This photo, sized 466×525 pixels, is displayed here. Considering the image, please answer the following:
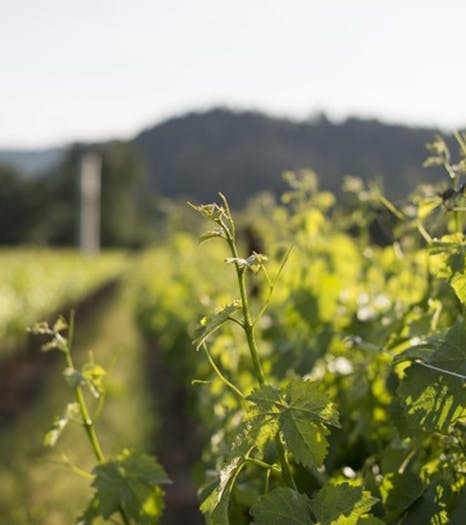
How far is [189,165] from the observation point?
89.8m

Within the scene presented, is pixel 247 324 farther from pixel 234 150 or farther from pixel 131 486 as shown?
pixel 234 150

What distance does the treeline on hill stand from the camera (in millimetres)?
60562

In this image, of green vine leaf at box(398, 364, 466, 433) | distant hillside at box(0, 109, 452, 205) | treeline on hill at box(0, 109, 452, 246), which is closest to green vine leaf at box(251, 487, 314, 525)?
green vine leaf at box(398, 364, 466, 433)

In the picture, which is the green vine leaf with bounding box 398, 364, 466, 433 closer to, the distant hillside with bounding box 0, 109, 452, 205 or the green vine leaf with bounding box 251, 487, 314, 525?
the green vine leaf with bounding box 251, 487, 314, 525

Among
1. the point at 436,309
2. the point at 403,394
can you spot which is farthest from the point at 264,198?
the point at 403,394

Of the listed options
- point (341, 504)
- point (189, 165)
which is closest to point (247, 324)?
point (341, 504)

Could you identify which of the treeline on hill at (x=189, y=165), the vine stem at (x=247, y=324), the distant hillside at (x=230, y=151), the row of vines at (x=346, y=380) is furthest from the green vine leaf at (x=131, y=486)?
the distant hillside at (x=230, y=151)

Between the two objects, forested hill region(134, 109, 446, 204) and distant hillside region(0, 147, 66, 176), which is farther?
distant hillside region(0, 147, 66, 176)

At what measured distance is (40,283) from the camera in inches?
558

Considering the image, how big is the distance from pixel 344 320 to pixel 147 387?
761 centimetres

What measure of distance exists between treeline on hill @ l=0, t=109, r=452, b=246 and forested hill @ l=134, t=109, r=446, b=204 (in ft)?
0.33

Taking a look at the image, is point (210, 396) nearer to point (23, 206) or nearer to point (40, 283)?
point (40, 283)

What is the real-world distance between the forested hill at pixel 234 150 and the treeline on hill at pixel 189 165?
0.10 meters

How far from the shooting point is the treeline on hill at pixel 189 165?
6056 centimetres
